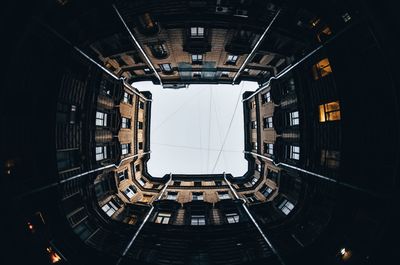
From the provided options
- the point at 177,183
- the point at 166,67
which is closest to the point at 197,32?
the point at 166,67

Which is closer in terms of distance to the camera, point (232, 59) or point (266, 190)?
point (232, 59)

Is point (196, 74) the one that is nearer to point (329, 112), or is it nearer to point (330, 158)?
point (329, 112)

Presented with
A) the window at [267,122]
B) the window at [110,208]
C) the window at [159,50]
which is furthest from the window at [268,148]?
the window at [110,208]

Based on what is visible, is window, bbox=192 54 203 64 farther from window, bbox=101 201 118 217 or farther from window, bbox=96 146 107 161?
window, bbox=101 201 118 217

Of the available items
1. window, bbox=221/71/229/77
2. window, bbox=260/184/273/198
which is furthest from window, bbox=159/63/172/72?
window, bbox=260/184/273/198

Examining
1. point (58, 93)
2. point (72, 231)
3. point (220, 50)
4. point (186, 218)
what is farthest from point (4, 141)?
point (220, 50)

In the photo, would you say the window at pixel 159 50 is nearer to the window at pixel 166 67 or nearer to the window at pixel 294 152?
the window at pixel 166 67
